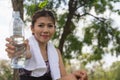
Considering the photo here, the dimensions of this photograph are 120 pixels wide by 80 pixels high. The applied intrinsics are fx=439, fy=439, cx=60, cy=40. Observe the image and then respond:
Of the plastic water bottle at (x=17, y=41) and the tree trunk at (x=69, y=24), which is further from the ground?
the plastic water bottle at (x=17, y=41)

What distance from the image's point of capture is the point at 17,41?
118 inches

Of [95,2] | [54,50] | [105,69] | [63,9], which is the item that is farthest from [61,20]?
[105,69]

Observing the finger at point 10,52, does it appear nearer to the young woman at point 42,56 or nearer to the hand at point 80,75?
the young woman at point 42,56

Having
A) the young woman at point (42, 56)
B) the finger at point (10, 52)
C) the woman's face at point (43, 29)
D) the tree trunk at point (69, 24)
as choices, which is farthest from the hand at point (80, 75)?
the tree trunk at point (69, 24)

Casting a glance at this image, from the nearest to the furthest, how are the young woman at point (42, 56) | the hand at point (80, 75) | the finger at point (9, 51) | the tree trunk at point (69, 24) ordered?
the finger at point (9, 51) < the hand at point (80, 75) < the young woman at point (42, 56) < the tree trunk at point (69, 24)

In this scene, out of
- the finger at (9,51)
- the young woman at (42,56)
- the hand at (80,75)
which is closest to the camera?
the finger at (9,51)

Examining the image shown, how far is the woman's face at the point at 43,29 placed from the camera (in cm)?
357

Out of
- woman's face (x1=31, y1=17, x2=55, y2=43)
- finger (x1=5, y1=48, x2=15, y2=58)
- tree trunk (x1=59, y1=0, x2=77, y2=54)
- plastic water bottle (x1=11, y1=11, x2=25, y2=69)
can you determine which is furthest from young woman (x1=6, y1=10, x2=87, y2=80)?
tree trunk (x1=59, y1=0, x2=77, y2=54)

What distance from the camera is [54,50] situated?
12.5ft

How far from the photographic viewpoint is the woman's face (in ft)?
11.7

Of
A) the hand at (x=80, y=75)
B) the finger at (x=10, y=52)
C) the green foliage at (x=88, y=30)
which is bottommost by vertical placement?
the green foliage at (x=88, y=30)

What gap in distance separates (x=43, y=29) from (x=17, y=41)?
2.01 feet

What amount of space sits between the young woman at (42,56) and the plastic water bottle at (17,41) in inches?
12.3

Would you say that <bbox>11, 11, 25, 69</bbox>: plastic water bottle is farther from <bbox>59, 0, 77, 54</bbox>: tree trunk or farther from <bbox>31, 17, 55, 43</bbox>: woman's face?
<bbox>59, 0, 77, 54</bbox>: tree trunk
